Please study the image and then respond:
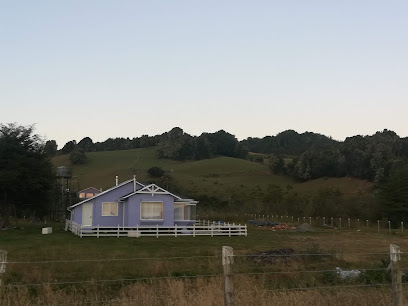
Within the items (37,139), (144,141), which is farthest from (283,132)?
(37,139)

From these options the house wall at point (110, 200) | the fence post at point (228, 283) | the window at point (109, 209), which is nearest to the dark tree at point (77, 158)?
the house wall at point (110, 200)

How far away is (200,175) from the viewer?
103312mm

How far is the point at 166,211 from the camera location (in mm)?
36688

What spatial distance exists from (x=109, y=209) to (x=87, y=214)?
6.56 feet

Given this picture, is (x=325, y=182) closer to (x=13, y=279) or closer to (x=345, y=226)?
(x=345, y=226)

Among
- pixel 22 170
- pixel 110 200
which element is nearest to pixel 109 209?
pixel 110 200

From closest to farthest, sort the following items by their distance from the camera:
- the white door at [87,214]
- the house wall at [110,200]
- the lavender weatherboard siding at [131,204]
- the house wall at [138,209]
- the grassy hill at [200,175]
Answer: the house wall at [138,209] < the lavender weatherboard siding at [131,204] < the house wall at [110,200] < the white door at [87,214] < the grassy hill at [200,175]

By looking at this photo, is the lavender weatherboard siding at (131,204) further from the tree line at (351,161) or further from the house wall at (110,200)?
the tree line at (351,161)

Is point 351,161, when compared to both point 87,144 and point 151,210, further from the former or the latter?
point 87,144

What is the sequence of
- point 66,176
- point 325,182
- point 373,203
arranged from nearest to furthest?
point 373,203 < point 66,176 < point 325,182

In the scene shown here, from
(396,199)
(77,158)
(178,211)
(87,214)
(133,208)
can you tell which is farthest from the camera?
(77,158)

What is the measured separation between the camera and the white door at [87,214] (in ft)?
126

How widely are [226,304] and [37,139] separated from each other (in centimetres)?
3932

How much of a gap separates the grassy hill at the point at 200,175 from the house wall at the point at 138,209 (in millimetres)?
36613
